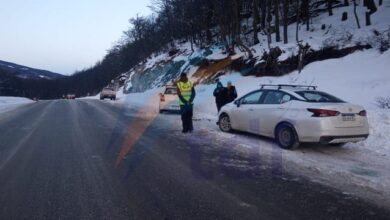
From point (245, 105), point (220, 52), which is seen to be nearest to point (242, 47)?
point (220, 52)

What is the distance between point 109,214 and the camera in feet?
16.6

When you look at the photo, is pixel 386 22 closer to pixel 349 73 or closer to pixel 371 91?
pixel 349 73

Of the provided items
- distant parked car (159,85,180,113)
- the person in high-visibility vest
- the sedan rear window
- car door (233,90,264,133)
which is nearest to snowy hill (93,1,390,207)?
car door (233,90,264,133)

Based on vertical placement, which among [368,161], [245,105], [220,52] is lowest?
[368,161]

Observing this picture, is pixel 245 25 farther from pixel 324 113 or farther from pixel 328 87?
pixel 324 113

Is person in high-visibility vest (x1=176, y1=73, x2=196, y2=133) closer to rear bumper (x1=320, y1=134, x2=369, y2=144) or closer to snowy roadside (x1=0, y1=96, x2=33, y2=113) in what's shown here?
rear bumper (x1=320, y1=134, x2=369, y2=144)

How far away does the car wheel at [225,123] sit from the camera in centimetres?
1240

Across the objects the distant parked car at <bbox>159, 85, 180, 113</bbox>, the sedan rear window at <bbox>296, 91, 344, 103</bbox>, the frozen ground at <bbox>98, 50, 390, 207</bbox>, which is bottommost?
the frozen ground at <bbox>98, 50, 390, 207</bbox>

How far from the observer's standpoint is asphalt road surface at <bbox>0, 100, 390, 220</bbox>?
513 centimetres

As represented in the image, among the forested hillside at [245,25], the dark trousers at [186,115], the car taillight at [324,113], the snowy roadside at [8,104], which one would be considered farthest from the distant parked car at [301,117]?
the snowy roadside at [8,104]

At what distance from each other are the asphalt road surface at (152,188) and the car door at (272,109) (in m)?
1.52

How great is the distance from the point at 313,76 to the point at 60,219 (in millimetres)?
19494

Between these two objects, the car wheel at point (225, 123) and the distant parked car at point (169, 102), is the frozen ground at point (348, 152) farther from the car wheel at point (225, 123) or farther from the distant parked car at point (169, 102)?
the distant parked car at point (169, 102)

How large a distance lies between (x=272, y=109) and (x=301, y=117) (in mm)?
1136
